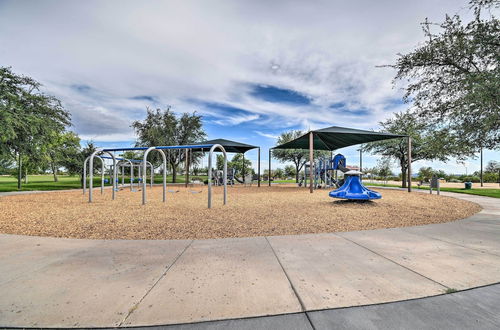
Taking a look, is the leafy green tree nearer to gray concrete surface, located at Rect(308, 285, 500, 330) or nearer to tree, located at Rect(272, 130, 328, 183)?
tree, located at Rect(272, 130, 328, 183)

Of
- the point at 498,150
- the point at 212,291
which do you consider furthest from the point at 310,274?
the point at 498,150

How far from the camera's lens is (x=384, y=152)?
2284 cm

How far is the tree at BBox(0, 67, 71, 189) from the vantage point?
11.6m

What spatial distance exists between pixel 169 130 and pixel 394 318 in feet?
86.8

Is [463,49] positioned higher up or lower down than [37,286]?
higher up

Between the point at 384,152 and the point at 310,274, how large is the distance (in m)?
23.7

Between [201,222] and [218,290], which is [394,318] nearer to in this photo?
[218,290]

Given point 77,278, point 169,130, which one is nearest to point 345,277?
point 77,278

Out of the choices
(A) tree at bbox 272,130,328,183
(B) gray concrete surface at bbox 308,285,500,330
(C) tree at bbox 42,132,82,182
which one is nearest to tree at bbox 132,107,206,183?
(C) tree at bbox 42,132,82,182

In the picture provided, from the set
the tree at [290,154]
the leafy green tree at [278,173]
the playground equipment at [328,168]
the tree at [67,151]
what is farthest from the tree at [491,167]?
the tree at [67,151]

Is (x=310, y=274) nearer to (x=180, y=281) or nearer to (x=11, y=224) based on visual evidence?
(x=180, y=281)

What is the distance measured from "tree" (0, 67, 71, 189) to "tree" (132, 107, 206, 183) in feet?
27.9

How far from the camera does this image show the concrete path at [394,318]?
1.87 m

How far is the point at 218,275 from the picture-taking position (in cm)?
280
